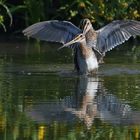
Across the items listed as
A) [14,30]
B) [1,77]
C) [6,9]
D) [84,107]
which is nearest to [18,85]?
[1,77]

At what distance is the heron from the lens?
39.6 feet

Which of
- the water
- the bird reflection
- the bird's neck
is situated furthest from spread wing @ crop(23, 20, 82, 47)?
the bird reflection

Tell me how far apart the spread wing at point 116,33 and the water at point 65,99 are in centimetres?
36

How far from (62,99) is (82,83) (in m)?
1.42

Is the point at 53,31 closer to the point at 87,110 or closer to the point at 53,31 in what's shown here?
the point at 53,31

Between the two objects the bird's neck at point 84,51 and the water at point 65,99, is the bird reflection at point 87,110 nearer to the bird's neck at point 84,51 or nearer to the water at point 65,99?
the water at point 65,99

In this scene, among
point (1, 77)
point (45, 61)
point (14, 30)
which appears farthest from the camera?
point (14, 30)

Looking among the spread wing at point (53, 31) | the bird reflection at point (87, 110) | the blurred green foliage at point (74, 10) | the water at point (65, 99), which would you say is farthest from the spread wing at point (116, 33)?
the blurred green foliage at point (74, 10)

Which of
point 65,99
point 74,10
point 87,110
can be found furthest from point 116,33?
point 74,10

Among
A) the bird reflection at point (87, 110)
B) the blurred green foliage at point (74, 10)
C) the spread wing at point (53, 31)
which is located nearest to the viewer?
the bird reflection at point (87, 110)

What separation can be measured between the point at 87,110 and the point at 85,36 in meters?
3.33

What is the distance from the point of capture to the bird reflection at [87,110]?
8.41 meters

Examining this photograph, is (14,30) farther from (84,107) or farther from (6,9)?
(84,107)

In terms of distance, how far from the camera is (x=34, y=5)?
17000 millimetres
